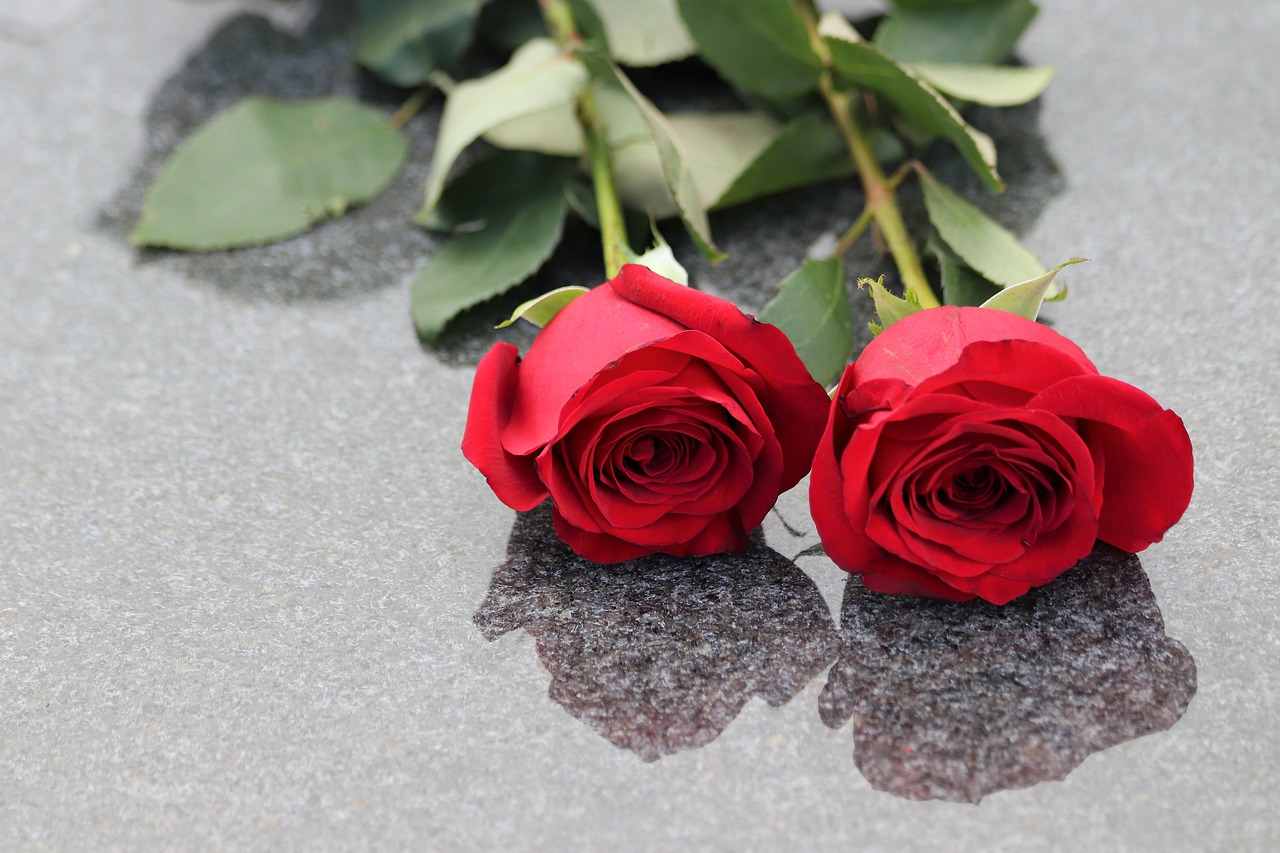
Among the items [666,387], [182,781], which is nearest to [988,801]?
[666,387]

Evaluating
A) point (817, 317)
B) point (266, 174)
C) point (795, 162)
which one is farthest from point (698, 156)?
point (266, 174)

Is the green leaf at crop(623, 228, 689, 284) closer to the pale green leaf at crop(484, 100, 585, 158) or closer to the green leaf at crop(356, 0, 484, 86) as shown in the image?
the pale green leaf at crop(484, 100, 585, 158)

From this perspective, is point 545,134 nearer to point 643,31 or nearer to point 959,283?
point 643,31

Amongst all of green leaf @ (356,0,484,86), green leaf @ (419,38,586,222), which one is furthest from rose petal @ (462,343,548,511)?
green leaf @ (356,0,484,86)

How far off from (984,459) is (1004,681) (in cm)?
10

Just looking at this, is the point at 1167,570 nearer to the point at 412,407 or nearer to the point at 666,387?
the point at 666,387

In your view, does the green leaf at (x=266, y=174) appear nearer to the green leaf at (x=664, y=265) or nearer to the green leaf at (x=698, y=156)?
the green leaf at (x=698, y=156)

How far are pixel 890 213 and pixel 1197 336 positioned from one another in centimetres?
17

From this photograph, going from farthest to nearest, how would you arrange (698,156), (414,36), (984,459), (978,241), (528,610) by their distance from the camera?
(414,36)
(698,156)
(978,241)
(528,610)
(984,459)

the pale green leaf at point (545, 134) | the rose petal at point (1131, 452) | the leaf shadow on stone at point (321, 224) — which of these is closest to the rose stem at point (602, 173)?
the pale green leaf at point (545, 134)

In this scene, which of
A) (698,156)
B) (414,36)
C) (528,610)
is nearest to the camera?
(528,610)

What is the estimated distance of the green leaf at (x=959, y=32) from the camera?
0.74 metres

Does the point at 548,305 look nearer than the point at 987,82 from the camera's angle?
Yes

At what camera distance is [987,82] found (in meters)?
0.71
